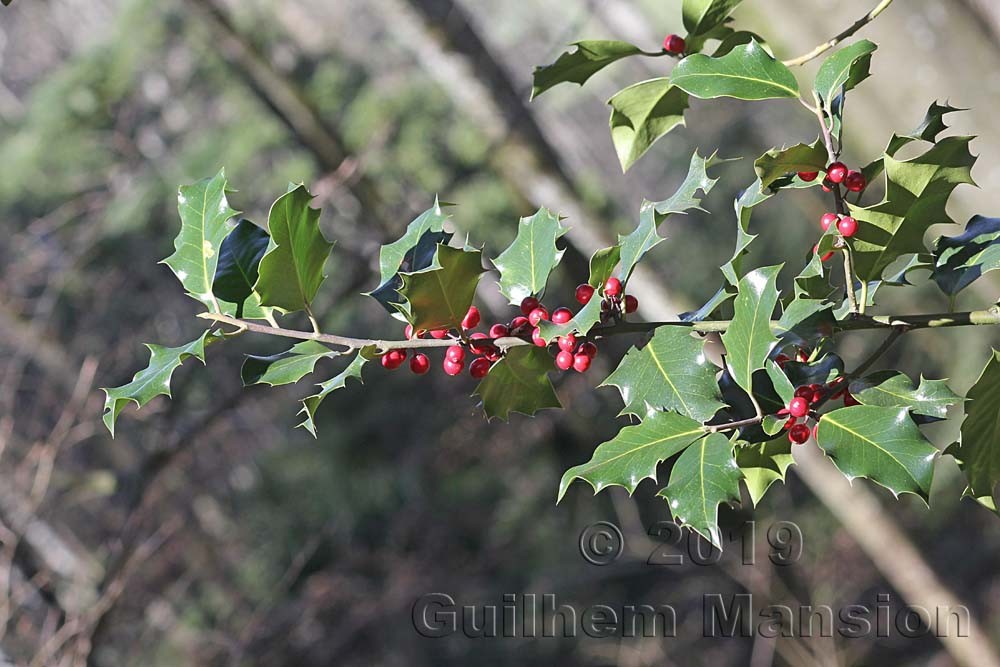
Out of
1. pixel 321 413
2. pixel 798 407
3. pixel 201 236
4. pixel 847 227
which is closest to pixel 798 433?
pixel 798 407

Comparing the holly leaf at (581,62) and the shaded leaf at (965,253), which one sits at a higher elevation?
the holly leaf at (581,62)

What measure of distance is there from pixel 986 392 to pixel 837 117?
22 cm

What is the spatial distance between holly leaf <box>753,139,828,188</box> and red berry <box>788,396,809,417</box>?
0.54 feet

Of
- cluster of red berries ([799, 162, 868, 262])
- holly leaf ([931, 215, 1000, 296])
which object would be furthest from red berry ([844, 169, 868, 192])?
holly leaf ([931, 215, 1000, 296])

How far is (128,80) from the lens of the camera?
3.87 m

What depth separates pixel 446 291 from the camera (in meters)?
0.67

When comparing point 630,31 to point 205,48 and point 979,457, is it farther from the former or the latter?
point 979,457

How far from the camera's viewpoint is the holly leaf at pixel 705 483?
614 mm

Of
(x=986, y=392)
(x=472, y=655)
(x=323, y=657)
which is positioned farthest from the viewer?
(x=472, y=655)

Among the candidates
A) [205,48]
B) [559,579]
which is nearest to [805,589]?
[559,579]

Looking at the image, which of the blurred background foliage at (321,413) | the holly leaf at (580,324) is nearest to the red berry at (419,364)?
the holly leaf at (580,324)

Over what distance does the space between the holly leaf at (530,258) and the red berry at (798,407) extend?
0.21 meters

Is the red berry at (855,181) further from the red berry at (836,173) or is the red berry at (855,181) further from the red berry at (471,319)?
the red berry at (471,319)

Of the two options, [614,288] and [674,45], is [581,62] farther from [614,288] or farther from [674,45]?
[614,288]
